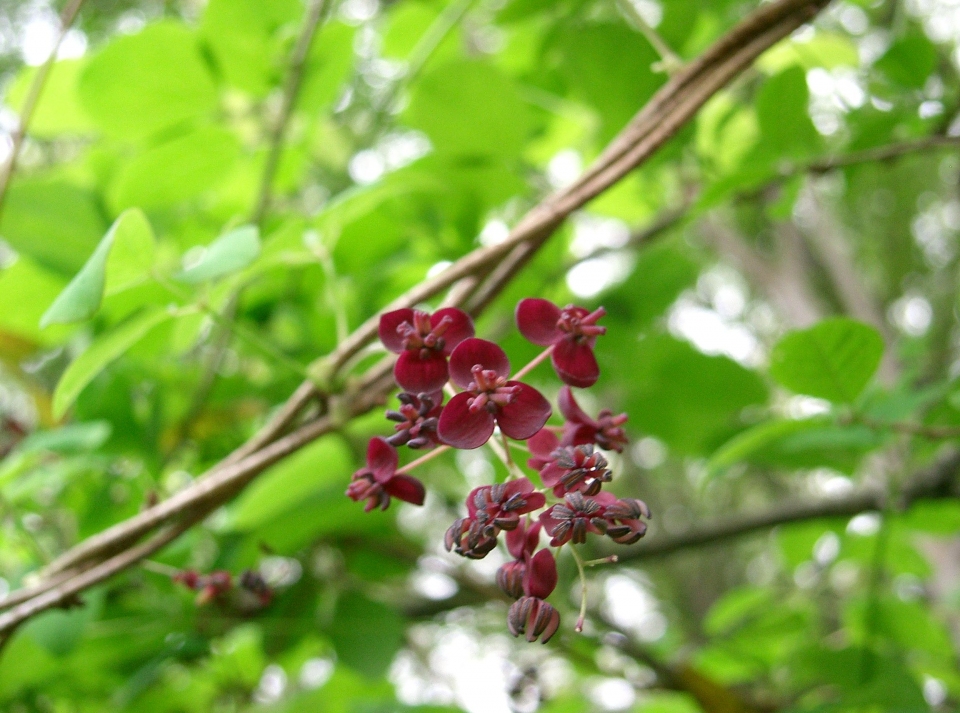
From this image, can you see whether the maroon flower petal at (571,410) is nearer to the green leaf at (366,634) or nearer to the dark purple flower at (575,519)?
the dark purple flower at (575,519)

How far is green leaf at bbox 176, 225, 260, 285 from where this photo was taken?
40cm

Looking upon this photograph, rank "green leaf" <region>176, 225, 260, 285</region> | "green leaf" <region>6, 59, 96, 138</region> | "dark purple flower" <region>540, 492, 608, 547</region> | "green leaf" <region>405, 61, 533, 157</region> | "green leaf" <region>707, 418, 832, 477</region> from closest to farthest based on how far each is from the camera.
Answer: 1. "dark purple flower" <region>540, 492, 608, 547</region>
2. "green leaf" <region>176, 225, 260, 285</region>
3. "green leaf" <region>707, 418, 832, 477</region>
4. "green leaf" <region>405, 61, 533, 157</region>
5. "green leaf" <region>6, 59, 96, 138</region>

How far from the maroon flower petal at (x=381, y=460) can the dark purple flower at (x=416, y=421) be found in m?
0.02

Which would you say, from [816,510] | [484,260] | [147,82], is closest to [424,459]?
[484,260]

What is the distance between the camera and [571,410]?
Result: 335mm

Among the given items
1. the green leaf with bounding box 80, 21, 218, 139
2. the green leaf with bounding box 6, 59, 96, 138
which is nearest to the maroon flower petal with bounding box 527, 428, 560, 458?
the green leaf with bounding box 80, 21, 218, 139

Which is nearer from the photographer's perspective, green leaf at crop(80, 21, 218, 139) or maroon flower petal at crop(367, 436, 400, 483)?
maroon flower petal at crop(367, 436, 400, 483)

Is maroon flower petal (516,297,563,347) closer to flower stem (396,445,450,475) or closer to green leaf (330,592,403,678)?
flower stem (396,445,450,475)

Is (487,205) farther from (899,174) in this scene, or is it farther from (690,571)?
(690,571)

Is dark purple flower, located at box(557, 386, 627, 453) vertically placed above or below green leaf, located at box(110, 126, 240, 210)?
below

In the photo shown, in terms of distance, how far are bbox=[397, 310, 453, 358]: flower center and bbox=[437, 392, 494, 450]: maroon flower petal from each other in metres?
0.03

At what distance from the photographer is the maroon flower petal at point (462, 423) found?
304 millimetres

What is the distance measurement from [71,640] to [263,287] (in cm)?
35

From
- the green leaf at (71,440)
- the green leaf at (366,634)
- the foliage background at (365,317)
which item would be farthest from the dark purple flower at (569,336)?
the green leaf at (366,634)
